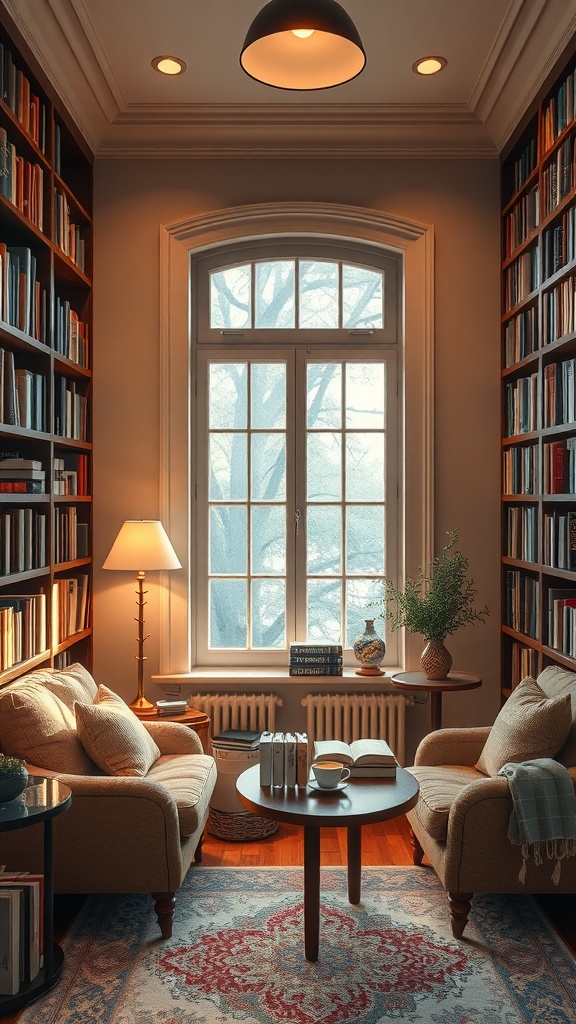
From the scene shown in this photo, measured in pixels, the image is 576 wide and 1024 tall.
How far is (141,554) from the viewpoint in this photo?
14.3 ft

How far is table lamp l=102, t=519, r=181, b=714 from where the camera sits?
171 inches

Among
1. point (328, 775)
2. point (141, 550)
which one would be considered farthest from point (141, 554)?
point (328, 775)

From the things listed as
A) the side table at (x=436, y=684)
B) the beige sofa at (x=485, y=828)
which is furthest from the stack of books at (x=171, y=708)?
the beige sofa at (x=485, y=828)

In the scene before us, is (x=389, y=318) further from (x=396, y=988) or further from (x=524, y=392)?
(x=396, y=988)

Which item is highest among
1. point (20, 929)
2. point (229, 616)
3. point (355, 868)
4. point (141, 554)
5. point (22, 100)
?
point (22, 100)

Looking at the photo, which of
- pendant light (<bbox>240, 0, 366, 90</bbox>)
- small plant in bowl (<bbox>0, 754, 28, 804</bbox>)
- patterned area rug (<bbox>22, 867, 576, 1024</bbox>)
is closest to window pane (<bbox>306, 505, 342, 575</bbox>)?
patterned area rug (<bbox>22, 867, 576, 1024</bbox>)

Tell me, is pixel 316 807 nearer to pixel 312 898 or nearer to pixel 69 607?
pixel 312 898

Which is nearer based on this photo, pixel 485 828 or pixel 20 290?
pixel 485 828

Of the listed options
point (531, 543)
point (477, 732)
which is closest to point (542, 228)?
point (531, 543)

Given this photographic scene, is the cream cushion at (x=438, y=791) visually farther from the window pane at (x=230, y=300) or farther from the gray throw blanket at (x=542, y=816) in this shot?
the window pane at (x=230, y=300)

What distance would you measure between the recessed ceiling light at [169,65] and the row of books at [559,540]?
2799mm

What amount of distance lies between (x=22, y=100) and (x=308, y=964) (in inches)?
141

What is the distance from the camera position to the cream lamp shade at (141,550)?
433 centimetres

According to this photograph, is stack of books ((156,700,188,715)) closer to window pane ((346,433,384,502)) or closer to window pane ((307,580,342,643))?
window pane ((307,580,342,643))
